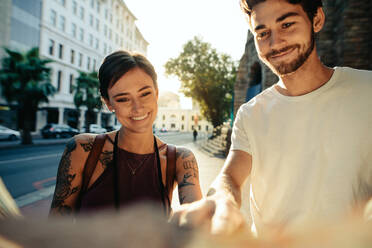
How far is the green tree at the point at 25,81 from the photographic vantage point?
50.3 feet

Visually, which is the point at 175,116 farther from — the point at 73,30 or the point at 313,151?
the point at 313,151

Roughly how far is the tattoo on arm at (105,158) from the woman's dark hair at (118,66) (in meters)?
0.45

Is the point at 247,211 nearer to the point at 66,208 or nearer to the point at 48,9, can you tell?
the point at 66,208

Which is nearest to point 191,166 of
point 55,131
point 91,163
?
point 91,163

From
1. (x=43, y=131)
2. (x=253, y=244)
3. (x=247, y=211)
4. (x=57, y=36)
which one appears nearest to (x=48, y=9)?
(x=57, y=36)

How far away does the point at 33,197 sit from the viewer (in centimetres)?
538

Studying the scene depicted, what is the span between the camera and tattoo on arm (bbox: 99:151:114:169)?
1.64 m

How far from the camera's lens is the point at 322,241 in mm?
285

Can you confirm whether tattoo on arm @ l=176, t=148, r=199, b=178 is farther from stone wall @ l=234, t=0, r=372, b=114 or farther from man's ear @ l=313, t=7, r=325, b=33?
stone wall @ l=234, t=0, r=372, b=114

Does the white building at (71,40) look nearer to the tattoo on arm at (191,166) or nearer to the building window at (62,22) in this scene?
the building window at (62,22)

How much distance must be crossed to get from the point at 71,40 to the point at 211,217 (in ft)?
117

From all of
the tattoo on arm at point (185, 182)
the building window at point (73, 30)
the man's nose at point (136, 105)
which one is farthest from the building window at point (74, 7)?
the tattoo on arm at point (185, 182)

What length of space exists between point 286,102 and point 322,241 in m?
1.29

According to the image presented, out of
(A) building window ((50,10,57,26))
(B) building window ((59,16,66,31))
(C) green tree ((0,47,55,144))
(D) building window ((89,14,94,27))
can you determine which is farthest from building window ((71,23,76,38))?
(C) green tree ((0,47,55,144))
